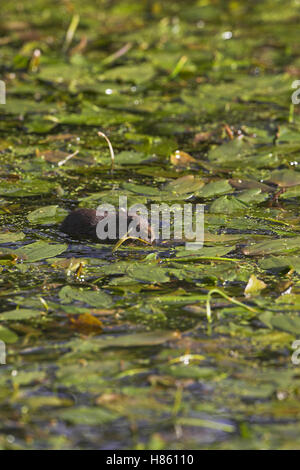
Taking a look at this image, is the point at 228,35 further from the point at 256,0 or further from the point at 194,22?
the point at 256,0

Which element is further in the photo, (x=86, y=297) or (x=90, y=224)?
(x=90, y=224)

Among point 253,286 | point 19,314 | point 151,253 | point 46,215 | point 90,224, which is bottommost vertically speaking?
point 19,314

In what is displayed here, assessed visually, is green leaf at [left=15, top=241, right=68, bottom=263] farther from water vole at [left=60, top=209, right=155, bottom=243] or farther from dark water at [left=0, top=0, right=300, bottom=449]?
water vole at [left=60, top=209, right=155, bottom=243]

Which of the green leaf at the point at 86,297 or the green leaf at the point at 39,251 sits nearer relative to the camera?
the green leaf at the point at 86,297

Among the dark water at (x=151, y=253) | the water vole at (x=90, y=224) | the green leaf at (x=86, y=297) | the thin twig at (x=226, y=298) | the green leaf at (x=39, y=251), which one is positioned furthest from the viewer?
the water vole at (x=90, y=224)

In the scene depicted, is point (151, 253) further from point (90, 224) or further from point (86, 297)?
point (86, 297)

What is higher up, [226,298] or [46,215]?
[46,215]

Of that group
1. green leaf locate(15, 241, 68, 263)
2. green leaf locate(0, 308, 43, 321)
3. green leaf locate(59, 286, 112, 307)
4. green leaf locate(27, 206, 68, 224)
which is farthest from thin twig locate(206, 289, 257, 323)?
green leaf locate(27, 206, 68, 224)

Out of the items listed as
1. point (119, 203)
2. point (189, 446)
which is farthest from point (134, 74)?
point (189, 446)

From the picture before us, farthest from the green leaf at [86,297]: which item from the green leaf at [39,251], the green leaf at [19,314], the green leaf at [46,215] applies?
the green leaf at [46,215]

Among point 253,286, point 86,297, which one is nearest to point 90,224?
point 86,297

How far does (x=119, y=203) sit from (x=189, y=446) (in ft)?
5.73

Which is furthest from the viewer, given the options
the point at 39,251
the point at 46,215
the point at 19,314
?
the point at 46,215

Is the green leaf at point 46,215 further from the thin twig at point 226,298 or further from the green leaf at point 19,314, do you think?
the thin twig at point 226,298
